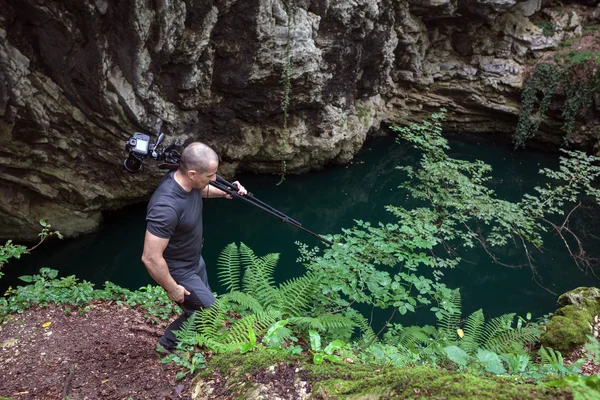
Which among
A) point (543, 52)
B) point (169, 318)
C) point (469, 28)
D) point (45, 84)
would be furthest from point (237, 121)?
point (543, 52)

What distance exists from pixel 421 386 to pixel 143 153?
8.27 ft

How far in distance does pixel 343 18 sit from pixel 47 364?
8849 millimetres

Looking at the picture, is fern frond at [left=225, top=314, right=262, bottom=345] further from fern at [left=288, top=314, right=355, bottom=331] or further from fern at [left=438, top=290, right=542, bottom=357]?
fern at [left=438, top=290, right=542, bottom=357]

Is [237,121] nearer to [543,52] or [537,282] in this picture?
[537,282]

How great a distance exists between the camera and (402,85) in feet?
50.3

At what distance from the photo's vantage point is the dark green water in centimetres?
785

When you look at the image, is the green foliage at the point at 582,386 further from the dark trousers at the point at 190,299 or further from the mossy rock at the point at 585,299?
the mossy rock at the point at 585,299

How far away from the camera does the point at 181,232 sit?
2.92 meters

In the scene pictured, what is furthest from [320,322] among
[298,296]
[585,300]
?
[585,300]

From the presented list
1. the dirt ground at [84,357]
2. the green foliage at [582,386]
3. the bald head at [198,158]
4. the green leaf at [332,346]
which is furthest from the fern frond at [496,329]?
the bald head at [198,158]

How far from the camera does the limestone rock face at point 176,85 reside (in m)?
6.19

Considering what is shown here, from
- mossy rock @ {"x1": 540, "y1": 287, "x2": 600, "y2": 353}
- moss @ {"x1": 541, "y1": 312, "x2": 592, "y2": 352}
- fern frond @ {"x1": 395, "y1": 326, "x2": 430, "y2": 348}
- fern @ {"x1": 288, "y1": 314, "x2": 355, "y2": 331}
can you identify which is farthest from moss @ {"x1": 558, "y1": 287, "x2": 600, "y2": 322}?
fern @ {"x1": 288, "y1": 314, "x2": 355, "y2": 331}

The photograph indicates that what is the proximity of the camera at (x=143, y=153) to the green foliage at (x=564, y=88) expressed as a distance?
14691 mm

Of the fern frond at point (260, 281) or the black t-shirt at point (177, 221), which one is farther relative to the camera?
the fern frond at point (260, 281)
